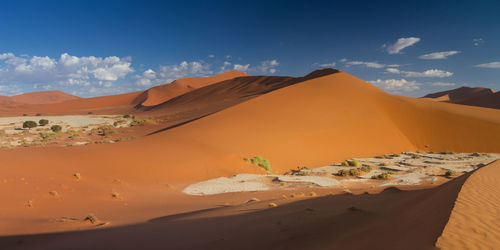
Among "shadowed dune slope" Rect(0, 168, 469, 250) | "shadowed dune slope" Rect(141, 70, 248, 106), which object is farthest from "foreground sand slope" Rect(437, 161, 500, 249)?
"shadowed dune slope" Rect(141, 70, 248, 106)

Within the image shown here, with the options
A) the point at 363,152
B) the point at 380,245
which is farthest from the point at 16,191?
the point at 363,152

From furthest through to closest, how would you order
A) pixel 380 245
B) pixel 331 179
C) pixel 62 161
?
1. pixel 331 179
2. pixel 62 161
3. pixel 380 245

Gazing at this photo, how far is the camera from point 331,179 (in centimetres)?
1134

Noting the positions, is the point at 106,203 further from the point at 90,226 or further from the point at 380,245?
the point at 380,245

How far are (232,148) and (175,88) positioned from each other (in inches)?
3000

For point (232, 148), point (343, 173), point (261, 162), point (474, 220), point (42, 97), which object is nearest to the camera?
point (474, 220)

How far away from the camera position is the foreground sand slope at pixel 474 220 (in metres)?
2.71

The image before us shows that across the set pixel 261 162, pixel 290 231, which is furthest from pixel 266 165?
pixel 290 231

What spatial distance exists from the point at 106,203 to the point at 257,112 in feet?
49.1

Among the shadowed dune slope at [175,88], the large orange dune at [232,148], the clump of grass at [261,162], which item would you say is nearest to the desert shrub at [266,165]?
the clump of grass at [261,162]

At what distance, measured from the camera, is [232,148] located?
14539 mm

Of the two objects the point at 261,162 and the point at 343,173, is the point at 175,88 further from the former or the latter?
Answer: the point at 343,173

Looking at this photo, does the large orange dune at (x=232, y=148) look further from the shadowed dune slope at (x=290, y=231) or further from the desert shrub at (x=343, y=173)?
the desert shrub at (x=343, y=173)

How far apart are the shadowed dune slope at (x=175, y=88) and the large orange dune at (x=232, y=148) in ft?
199
